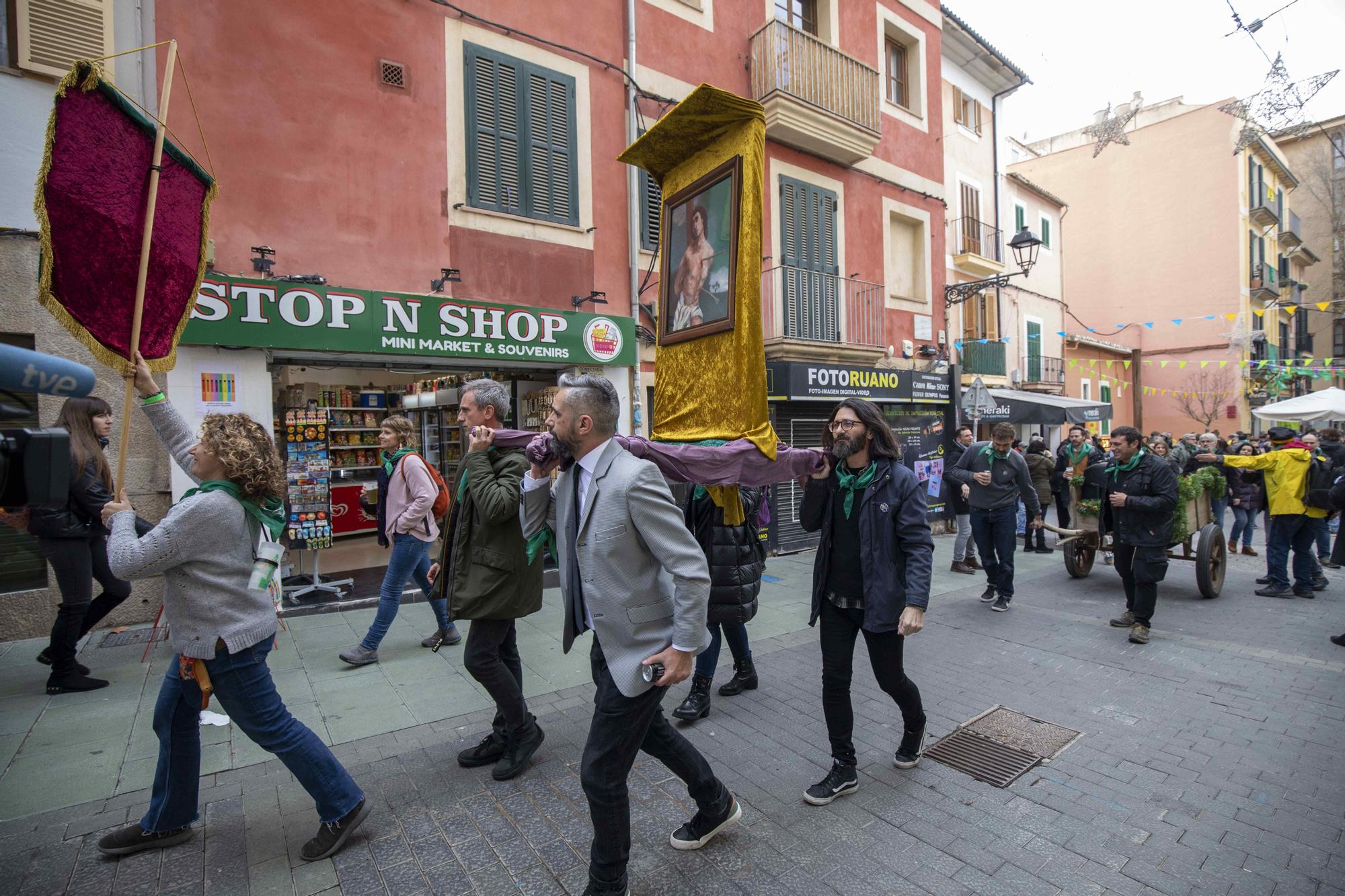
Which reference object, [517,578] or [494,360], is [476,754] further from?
[494,360]

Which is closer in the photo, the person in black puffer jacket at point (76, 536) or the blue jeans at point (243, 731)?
the blue jeans at point (243, 731)

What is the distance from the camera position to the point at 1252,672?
16.3ft

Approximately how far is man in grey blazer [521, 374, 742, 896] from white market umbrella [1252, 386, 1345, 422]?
1504 centimetres

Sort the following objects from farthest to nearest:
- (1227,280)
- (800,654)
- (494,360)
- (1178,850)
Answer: (1227,280) < (494,360) < (800,654) < (1178,850)

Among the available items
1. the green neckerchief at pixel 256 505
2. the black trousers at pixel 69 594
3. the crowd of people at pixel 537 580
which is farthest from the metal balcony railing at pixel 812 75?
the black trousers at pixel 69 594

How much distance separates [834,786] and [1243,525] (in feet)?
33.3

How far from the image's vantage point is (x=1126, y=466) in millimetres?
5898

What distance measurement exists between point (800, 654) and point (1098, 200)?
27921 millimetres

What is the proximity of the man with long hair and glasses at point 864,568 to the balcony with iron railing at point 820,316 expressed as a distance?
6.74 metres

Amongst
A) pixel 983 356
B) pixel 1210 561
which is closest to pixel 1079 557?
pixel 1210 561

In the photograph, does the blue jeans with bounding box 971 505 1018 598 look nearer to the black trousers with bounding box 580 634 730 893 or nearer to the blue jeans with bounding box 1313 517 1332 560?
the blue jeans with bounding box 1313 517 1332 560

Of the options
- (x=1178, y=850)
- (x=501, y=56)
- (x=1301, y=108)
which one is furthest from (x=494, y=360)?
(x=1301, y=108)

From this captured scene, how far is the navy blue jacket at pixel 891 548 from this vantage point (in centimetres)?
318

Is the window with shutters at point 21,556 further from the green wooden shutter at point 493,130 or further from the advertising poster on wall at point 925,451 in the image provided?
the advertising poster on wall at point 925,451
